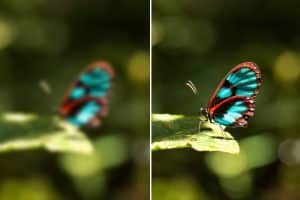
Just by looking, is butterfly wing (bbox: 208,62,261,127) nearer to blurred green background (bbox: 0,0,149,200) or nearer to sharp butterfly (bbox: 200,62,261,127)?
sharp butterfly (bbox: 200,62,261,127)

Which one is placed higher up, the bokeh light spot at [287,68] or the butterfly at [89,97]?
the bokeh light spot at [287,68]

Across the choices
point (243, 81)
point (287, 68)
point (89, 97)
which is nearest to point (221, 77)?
point (243, 81)

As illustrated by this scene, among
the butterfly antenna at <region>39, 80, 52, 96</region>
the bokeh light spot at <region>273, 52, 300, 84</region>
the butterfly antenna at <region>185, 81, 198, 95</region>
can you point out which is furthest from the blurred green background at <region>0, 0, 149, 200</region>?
the bokeh light spot at <region>273, 52, 300, 84</region>

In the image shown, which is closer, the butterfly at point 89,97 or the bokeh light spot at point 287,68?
the bokeh light spot at point 287,68

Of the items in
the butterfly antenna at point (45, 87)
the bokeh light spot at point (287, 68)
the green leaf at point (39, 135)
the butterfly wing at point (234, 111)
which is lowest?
the green leaf at point (39, 135)

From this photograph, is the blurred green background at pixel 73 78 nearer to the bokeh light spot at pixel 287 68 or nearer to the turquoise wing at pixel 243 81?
the turquoise wing at pixel 243 81

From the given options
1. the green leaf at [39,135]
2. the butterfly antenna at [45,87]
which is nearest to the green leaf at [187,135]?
the green leaf at [39,135]
